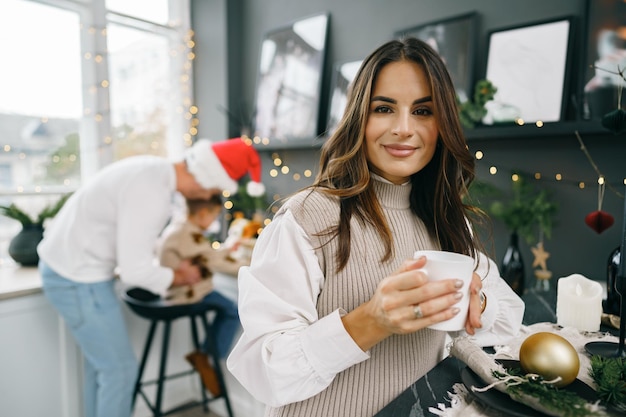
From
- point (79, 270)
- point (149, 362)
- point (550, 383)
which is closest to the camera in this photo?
point (550, 383)

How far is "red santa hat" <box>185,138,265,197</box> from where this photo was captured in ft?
6.91

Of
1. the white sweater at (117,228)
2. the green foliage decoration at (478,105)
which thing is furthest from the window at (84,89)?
the green foliage decoration at (478,105)

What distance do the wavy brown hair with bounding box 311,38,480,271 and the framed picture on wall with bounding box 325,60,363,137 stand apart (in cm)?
147

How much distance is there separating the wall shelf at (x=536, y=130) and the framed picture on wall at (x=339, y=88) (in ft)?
2.61

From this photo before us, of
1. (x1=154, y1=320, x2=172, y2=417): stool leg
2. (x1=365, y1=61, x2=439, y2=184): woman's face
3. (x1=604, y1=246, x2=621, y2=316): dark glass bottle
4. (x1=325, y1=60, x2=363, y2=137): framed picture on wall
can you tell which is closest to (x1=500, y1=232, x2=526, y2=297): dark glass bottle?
(x1=604, y1=246, x2=621, y2=316): dark glass bottle

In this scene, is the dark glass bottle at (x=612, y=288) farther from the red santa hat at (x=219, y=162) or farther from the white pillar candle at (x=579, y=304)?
the red santa hat at (x=219, y=162)

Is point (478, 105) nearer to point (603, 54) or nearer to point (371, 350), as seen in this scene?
point (603, 54)

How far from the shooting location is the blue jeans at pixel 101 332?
1.96 meters

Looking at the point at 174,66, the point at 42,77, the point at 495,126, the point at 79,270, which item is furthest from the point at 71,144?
the point at 495,126

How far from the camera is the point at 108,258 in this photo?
200cm

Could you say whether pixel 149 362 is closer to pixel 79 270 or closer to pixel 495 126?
pixel 79 270

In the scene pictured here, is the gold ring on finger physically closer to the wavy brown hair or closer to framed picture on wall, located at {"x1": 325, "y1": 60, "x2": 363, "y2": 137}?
the wavy brown hair

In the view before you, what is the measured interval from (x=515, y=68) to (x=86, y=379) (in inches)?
94.4

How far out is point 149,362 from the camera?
2.59 m
